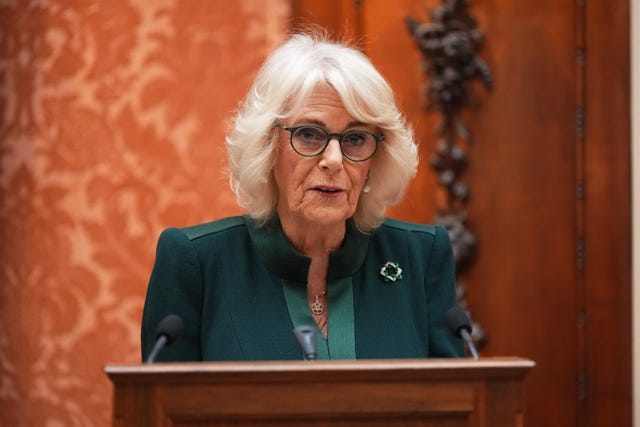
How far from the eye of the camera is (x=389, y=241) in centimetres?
248

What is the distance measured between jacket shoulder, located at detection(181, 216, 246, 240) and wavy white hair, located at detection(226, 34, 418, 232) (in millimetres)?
50

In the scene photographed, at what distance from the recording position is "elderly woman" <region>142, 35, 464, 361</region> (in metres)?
2.26

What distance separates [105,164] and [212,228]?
1430mm

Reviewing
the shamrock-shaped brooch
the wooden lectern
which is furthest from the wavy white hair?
the wooden lectern

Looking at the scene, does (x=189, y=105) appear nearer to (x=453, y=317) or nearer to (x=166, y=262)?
(x=166, y=262)

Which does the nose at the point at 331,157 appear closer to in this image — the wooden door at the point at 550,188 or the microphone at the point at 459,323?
the microphone at the point at 459,323

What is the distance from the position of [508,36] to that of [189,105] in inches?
48.2

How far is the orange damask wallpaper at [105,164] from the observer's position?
3680 millimetres

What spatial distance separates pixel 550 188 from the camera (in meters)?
3.63

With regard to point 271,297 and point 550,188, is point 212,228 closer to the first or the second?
point 271,297

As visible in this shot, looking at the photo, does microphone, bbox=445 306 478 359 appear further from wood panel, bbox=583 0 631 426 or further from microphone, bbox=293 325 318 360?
wood panel, bbox=583 0 631 426

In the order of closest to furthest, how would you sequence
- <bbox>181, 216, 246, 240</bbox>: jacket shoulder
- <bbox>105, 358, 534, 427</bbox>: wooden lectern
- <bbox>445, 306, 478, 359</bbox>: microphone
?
<bbox>105, 358, 534, 427</bbox>: wooden lectern < <bbox>445, 306, 478, 359</bbox>: microphone < <bbox>181, 216, 246, 240</bbox>: jacket shoulder

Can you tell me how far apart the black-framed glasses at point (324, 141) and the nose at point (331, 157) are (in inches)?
0.5

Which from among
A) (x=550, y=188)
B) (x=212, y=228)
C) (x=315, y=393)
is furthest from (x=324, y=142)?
(x=550, y=188)
